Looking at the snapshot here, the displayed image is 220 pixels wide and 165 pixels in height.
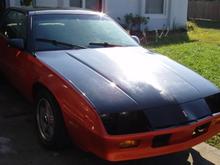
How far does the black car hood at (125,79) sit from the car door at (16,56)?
280 mm

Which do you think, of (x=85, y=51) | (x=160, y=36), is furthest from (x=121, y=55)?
(x=160, y=36)

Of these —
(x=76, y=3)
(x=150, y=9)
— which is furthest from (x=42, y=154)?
(x=150, y=9)

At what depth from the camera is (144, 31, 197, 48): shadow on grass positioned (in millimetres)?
12445

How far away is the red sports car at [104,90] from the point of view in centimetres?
379

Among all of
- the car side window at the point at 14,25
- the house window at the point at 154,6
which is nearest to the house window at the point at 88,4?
the house window at the point at 154,6

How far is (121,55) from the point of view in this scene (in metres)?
5.12

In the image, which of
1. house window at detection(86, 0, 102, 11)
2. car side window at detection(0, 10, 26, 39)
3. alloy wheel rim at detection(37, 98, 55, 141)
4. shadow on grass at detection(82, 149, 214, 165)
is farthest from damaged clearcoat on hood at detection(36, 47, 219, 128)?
house window at detection(86, 0, 102, 11)

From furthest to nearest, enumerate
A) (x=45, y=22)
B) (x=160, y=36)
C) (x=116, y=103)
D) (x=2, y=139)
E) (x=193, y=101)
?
1. (x=160, y=36)
2. (x=45, y=22)
3. (x=2, y=139)
4. (x=193, y=101)
5. (x=116, y=103)

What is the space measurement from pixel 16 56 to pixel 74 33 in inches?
32.7

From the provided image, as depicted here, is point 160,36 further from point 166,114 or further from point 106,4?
point 166,114

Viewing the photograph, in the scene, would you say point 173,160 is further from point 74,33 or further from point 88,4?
point 88,4

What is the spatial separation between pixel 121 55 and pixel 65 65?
31.2 inches

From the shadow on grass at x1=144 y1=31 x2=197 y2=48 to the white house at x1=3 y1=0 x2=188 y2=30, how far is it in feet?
2.39

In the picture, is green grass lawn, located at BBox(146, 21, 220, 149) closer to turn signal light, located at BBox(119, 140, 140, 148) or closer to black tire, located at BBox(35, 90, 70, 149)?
black tire, located at BBox(35, 90, 70, 149)
